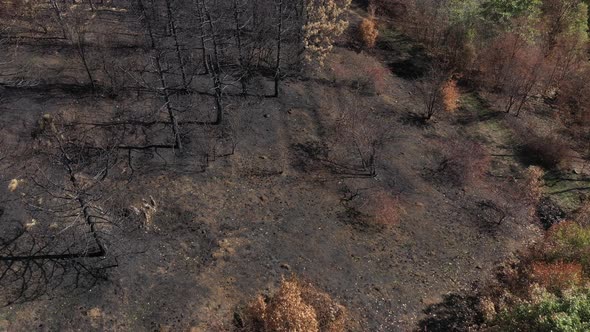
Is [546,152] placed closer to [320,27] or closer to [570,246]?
[570,246]

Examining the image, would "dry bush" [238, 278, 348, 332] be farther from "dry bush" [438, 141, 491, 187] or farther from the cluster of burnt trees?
"dry bush" [438, 141, 491, 187]

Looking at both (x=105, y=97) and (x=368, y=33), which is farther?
(x=368, y=33)

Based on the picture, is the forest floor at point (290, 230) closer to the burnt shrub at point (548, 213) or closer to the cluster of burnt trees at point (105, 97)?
the burnt shrub at point (548, 213)

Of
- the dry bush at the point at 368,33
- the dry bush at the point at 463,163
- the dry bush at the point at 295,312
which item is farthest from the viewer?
the dry bush at the point at 368,33

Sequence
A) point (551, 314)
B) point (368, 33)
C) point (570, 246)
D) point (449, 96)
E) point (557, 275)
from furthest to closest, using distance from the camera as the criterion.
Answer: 1. point (368, 33)
2. point (449, 96)
3. point (570, 246)
4. point (557, 275)
5. point (551, 314)

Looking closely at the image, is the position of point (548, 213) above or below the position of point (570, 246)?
below

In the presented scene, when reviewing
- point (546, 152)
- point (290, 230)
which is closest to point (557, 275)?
point (290, 230)

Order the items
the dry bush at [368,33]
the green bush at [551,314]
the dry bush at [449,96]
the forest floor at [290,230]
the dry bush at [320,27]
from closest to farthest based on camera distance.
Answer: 1. the green bush at [551,314]
2. the forest floor at [290,230]
3. the dry bush at [320,27]
4. the dry bush at [449,96]
5. the dry bush at [368,33]

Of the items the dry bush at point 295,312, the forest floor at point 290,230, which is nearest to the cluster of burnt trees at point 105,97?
the forest floor at point 290,230
